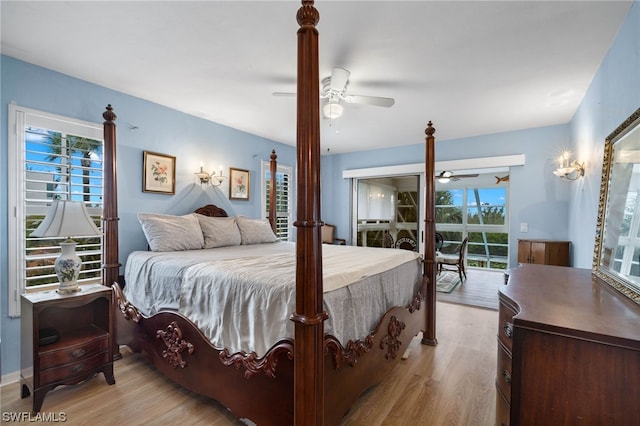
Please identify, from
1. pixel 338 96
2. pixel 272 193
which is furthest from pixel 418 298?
pixel 272 193

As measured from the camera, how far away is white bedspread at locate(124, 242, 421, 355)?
5.10ft

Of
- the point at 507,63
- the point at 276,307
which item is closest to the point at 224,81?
the point at 276,307

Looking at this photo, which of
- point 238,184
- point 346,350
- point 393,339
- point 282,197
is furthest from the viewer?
point 282,197

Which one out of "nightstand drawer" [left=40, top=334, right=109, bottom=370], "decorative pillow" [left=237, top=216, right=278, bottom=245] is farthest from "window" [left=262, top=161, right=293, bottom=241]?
"nightstand drawer" [left=40, top=334, right=109, bottom=370]

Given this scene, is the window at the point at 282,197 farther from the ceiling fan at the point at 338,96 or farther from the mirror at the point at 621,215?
the mirror at the point at 621,215

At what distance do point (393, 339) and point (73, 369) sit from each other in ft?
7.50

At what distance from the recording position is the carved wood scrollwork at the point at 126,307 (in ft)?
7.57

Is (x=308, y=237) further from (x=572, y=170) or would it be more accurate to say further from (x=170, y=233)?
(x=572, y=170)

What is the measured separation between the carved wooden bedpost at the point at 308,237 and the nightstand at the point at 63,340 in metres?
1.78

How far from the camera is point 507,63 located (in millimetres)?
2340

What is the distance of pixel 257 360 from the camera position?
5.03 feet

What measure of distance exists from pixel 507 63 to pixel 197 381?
3.33 m

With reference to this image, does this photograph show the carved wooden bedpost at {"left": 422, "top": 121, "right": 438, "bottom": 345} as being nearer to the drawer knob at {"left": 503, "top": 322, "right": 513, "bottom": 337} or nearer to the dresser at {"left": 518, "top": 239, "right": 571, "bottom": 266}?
the drawer knob at {"left": 503, "top": 322, "right": 513, "bottom": 337}

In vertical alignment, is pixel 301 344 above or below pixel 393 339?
above
